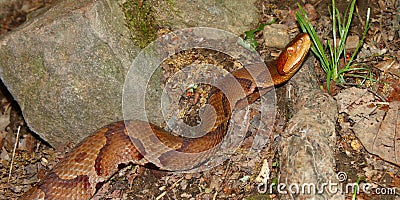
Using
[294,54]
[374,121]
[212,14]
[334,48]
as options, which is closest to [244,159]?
[294,54]

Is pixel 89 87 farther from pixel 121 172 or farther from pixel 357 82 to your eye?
pixel 357 82

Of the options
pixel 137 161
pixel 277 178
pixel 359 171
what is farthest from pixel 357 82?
pixel 137 161

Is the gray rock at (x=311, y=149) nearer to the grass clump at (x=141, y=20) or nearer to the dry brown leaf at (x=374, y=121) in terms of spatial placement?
the dry brown leaf at (x=374, y=121)

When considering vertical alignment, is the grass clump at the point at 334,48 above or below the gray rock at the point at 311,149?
above

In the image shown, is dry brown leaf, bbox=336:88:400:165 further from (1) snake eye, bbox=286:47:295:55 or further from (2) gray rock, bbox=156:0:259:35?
(2) gray rock, bbox=156:0:259:35

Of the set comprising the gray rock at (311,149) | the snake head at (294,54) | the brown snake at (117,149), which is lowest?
the brown snake at (117,149)

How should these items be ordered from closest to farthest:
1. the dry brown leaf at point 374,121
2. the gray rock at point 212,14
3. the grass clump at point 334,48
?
the dry brown leaf at point 374,121 < the grass clump at point 334,48 < the gray rock at point 212,14

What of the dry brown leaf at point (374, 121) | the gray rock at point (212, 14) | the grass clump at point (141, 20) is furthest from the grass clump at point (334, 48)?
the grass clump at point (141, 20)

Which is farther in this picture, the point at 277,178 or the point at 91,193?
the point at 91,193
